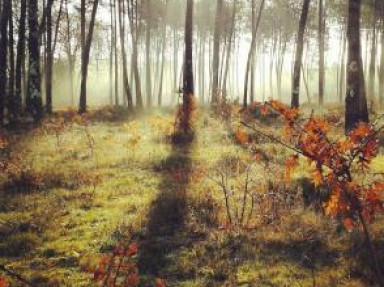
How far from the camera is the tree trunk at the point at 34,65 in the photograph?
55.7 feet

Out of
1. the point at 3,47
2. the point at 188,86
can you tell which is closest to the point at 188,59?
the point at 188,86

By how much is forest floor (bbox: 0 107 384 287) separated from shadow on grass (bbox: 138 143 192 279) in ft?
0.05

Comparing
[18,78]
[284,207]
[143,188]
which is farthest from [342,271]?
[18,78]

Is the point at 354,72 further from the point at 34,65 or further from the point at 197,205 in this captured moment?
the point at 34,65

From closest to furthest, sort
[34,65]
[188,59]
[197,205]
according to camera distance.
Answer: [197,205]
[188,59]
[34,65]

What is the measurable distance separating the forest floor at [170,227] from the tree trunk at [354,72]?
2.85 metres

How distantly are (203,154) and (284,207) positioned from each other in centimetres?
471

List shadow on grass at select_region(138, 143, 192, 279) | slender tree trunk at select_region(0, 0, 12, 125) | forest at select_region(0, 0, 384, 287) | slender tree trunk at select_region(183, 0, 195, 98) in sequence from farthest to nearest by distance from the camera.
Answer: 1. slender tree trunk at select_region(0, 0, 12, 125)
2. slender tree trunk at select_region(183, 0, 195, 98)
3. shadow on grass at select_region(138, 143, 192, 279)
4. forest at select_region(0, 0, 384, 287)

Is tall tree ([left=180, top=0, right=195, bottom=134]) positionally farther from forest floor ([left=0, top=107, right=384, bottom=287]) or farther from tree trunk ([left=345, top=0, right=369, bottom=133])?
tree trunk ([left=345, top=0, right=369, bottom=133])

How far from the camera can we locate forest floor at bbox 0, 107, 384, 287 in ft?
17.5

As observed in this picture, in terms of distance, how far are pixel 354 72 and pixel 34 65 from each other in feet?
36.2

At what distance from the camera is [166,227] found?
6.77m

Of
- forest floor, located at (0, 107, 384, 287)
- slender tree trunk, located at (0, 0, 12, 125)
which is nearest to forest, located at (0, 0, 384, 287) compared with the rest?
forest floor, located at (0, 107, 384, 287)

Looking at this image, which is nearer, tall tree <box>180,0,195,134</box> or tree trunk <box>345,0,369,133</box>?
tree trunk <box>345,0,369,133</box>
